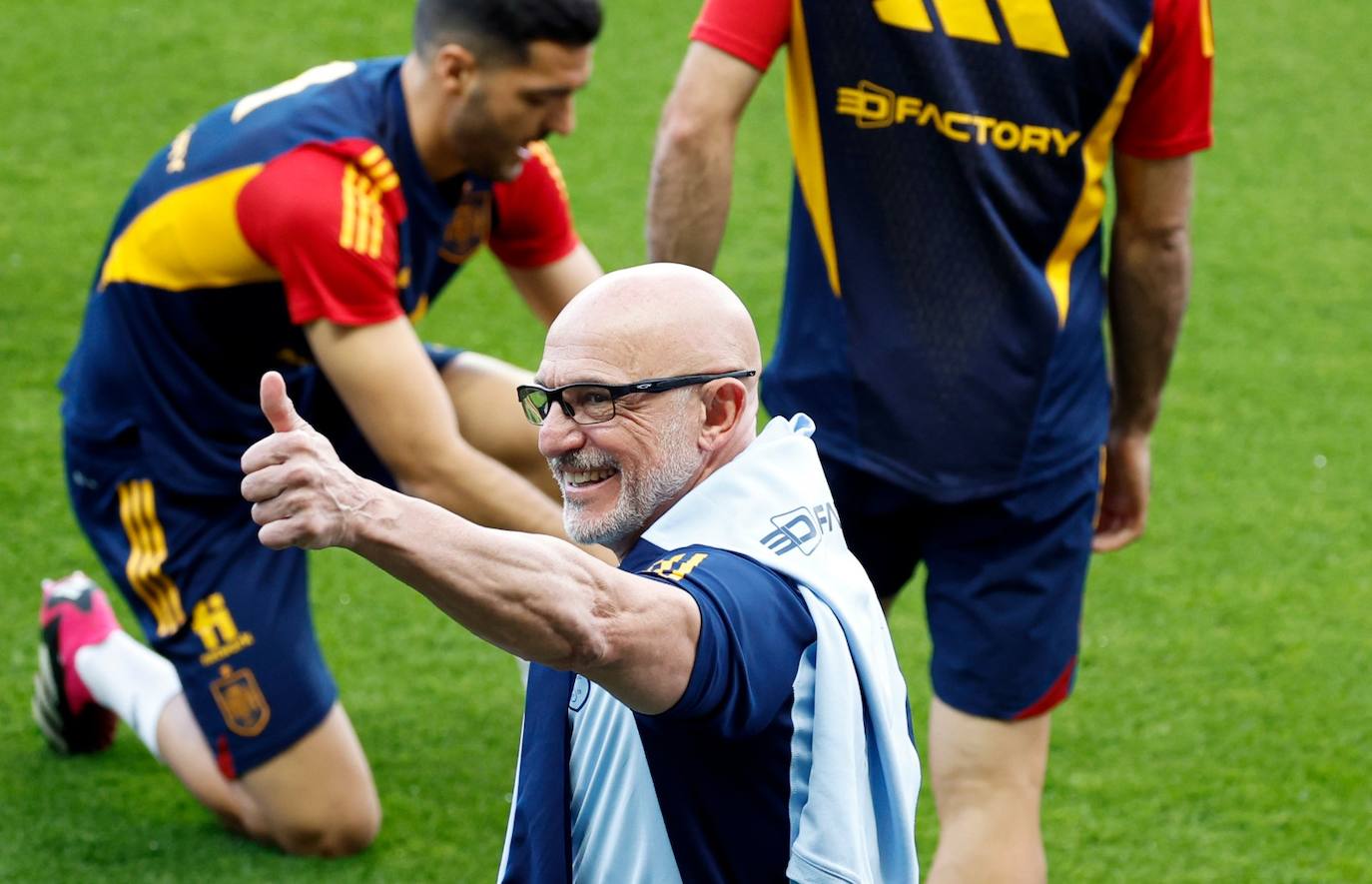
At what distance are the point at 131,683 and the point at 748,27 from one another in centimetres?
226

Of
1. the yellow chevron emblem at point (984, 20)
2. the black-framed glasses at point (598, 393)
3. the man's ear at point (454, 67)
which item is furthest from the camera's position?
the man's ear at point (454, 67)

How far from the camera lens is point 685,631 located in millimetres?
2117

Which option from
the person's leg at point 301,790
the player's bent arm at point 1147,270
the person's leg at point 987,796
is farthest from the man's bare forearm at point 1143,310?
the person's leg at point 301,790

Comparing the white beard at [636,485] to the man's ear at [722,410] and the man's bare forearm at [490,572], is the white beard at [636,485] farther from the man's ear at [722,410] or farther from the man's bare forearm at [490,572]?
the man's bare forearm at [490,572]

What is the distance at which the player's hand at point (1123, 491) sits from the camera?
152 inches

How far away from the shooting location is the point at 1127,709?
497 centimetres

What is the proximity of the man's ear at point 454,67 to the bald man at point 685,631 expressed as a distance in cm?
160

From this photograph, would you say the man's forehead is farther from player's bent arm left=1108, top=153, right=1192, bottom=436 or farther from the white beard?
player's bent arm left=1108, top=153, right=1192, bottom=436

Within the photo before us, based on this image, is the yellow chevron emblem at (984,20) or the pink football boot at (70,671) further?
the pink football boot at (70,671)

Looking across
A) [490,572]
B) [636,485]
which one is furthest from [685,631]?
[636,485]

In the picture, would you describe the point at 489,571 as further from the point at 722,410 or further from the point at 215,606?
the point at 215,606

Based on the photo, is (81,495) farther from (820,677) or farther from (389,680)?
(820,677)

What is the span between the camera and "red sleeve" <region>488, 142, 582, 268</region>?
455cm

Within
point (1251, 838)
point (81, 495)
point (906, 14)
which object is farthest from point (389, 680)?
point (906, 14)
